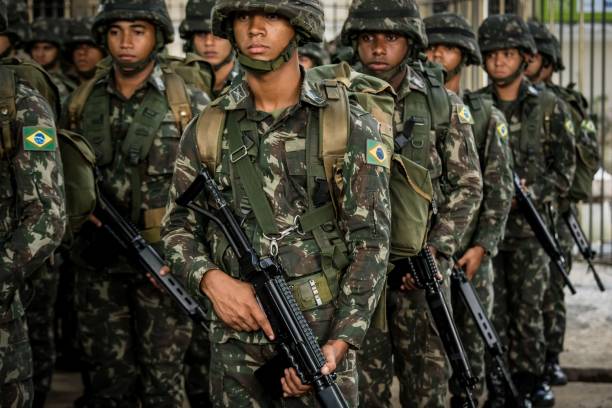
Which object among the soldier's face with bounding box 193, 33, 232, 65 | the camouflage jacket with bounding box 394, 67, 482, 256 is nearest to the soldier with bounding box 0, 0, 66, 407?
the camouflage jacket with bounding box 394, 67, 482, 256

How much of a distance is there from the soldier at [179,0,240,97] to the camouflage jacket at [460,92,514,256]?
6.04ft

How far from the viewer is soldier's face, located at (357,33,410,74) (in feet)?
19.3

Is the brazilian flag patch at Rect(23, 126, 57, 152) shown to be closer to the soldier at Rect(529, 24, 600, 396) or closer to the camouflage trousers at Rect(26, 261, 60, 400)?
the camouflage trousers at Rect(26, 261, 60, 400)

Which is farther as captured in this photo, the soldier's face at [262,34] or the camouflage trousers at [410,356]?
the camouflage trousers at [410,356]

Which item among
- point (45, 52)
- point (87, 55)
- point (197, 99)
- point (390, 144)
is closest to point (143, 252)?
point (197, 99)

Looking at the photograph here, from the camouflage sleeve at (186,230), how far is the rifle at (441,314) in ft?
5.03

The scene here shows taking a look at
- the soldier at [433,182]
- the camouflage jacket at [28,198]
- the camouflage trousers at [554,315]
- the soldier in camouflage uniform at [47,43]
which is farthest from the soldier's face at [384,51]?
the soldier in camouflage uniform at [47,43]

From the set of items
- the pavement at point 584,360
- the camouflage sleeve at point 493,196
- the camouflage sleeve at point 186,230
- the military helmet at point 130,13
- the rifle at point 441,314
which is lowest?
the pavement at point 584,360

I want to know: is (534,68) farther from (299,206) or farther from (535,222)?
(299,206)

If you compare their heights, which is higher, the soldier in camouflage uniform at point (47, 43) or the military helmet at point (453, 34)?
the military helmet at point (453, 34)

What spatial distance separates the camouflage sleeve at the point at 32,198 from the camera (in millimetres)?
4559

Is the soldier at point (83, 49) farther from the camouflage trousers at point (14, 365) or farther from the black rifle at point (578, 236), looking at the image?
the camouflage trousers at point (14, 365)

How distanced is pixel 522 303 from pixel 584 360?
1.24 m

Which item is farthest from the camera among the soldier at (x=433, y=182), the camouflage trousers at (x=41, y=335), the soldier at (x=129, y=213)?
the camouflage trousers at (x=41, y=335)
